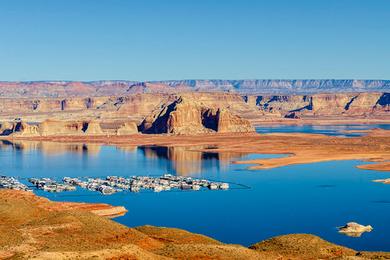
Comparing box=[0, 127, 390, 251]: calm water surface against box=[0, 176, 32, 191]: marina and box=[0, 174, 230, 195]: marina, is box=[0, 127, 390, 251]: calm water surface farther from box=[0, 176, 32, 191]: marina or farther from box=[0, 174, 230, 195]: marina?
box=[0, 176, 32, 191]: marina

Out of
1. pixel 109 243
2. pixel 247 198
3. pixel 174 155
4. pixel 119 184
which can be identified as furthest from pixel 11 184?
pixel 174 155

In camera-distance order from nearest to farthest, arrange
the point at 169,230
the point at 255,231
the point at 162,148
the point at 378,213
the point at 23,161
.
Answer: the point at 169,230 < the point at 255,231 < the point at 378,213 < the point at 23,161 < the point at 162,148

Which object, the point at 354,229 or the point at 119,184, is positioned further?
the point at 119,184

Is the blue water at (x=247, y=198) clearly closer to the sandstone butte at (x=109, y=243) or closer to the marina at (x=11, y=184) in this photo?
the marina at (x=11, y=184)

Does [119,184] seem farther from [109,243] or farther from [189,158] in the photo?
[109,243]

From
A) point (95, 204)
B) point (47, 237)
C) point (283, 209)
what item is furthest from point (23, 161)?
point (47, 237)

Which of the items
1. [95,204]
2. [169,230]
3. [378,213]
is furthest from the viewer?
[95,204]

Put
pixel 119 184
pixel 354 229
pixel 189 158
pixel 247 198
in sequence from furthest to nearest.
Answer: pixel 189 158 → pixel 119 184 → pixel 247 198 → pixel 354 229

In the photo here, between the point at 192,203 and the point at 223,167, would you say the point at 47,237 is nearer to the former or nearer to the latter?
the point at 192,203
